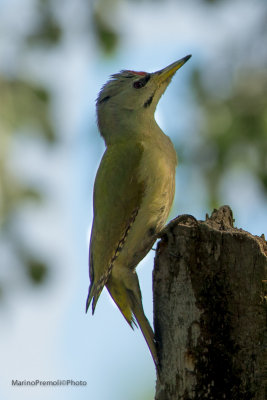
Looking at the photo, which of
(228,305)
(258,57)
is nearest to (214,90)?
(258,57)

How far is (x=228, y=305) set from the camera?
356cm

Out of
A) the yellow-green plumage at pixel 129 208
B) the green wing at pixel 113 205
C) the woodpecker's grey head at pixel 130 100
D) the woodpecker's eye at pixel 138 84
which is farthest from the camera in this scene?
the woodpecker's eye at pixel 138 84

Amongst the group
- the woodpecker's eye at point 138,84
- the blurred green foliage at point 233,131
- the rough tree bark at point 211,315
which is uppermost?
the woodpecker's eye at point 138,84

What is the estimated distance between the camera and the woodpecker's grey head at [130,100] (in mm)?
5650

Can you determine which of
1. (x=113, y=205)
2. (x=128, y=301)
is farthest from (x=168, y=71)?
(x=128, y=301)

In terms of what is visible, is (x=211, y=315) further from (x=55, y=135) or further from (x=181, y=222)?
(x=55, y=135)

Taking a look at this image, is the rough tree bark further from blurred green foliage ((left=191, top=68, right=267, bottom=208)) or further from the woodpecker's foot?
blurred green foliage ((left=191, top=68, right=267, bottom=208))

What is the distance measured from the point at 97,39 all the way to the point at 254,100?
1.20 m

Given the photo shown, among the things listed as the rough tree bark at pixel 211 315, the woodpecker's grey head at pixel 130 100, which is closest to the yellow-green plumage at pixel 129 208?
the woodpecker's grey head at pixel 130 100

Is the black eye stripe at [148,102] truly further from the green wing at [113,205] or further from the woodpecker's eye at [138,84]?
the green wing at [113,205]

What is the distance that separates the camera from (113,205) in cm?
502

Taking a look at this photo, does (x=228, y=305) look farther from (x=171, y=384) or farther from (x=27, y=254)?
(x=27, y=254)

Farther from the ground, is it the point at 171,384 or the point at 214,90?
the point at 214,90

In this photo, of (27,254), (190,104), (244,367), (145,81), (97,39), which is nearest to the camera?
(244,367)
